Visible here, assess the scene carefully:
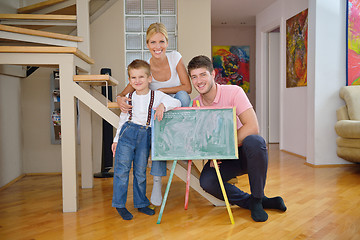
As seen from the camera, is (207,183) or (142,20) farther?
(142,20)

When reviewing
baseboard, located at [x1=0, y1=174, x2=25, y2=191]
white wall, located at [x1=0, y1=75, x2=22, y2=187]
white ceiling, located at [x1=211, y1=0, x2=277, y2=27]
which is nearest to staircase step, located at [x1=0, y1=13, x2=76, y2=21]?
white wall, located at [x1=0, y1=75, x2=22, y2=187]

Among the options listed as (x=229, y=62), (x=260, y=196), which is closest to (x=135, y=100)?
(x=260, y=196)

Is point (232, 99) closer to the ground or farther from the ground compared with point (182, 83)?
closer to the ground

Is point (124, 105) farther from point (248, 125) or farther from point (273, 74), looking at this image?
point (273, 74)

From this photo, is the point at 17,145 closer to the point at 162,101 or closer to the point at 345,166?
the point at 162,101

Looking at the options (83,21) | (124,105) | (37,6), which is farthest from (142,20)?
(124,105)

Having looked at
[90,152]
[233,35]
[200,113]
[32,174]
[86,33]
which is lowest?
[32,174]

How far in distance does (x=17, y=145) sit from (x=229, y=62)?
527 centimetres

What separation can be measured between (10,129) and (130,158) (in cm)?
177

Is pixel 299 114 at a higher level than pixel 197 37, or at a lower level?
lower

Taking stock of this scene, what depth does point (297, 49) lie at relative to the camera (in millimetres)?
4953

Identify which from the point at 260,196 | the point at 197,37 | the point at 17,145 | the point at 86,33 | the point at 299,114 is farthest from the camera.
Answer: the point at 299,114

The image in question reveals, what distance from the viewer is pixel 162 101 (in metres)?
2.26

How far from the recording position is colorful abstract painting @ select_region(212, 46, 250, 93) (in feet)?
25.8
